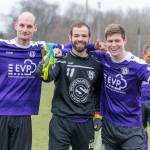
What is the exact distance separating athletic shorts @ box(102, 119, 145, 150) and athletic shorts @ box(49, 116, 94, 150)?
218 mm

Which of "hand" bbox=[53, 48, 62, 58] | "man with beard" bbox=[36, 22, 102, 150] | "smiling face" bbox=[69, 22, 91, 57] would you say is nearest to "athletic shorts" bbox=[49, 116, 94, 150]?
"man with beard" bbox=[36, 22, 102, 150]

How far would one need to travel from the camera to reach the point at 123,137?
4.48m

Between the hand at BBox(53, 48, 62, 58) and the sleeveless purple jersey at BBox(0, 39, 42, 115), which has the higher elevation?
the hand at BBox(53, 48, 62, 58)

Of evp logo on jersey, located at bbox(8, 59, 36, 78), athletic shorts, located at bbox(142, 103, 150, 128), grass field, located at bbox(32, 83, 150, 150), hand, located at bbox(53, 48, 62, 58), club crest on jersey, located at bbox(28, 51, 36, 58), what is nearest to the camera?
hand, located at bbox(53, 48, 62, 58)

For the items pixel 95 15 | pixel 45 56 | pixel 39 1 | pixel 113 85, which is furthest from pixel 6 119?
pixel 95 15

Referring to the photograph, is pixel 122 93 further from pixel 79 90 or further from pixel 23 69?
pixel 23 69

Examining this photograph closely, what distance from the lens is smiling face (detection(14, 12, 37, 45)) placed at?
4.70 metres

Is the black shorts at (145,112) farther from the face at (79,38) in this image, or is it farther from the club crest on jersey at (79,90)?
the face at (79,38)

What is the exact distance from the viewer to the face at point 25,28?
4703mm

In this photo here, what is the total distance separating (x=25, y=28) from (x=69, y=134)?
Answer: 52.8 inches

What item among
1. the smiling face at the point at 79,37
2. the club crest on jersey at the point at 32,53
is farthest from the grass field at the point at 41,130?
the smiling face at the point at 79,37

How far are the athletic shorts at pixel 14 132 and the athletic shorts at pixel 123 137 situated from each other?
0.96 metres

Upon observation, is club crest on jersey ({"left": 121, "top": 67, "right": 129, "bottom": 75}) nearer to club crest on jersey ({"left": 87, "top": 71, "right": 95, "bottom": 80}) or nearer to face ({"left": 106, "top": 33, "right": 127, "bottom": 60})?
face ({"left": 106, "top": 33, "right": 127, "bottom": 60})

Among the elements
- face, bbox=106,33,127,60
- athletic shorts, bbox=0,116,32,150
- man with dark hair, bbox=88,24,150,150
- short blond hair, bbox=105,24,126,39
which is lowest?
athletic shorts, bbox=0,116,32,150
